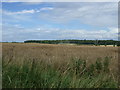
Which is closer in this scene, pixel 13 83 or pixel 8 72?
pixel 13 83

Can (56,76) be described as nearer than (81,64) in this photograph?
Yes

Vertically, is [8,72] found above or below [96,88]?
above

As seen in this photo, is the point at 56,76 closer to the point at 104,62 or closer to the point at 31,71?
the point at 31,71

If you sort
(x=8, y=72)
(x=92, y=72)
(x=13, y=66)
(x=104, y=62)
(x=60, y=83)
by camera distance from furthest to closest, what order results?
1. (x=104, y=62)
2. (x=92, y=72)
3. (x=13, y=66)
4. (x=8, y=72)
5. (x=60, y=83)

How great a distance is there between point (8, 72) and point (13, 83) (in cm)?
64

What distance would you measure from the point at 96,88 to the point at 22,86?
1903mm

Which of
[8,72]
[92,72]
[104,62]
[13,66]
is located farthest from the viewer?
[104,62]

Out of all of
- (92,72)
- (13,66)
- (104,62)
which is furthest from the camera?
(104,62)

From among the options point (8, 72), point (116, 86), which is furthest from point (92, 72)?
point (8, 72)

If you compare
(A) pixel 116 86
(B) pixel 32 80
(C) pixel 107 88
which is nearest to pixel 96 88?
(C) pixel 107 88

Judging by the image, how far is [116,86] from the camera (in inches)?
212

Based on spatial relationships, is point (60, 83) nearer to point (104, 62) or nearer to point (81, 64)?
point (81, 64)

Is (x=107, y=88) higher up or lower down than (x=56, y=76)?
lower down

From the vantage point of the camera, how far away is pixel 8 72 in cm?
514
